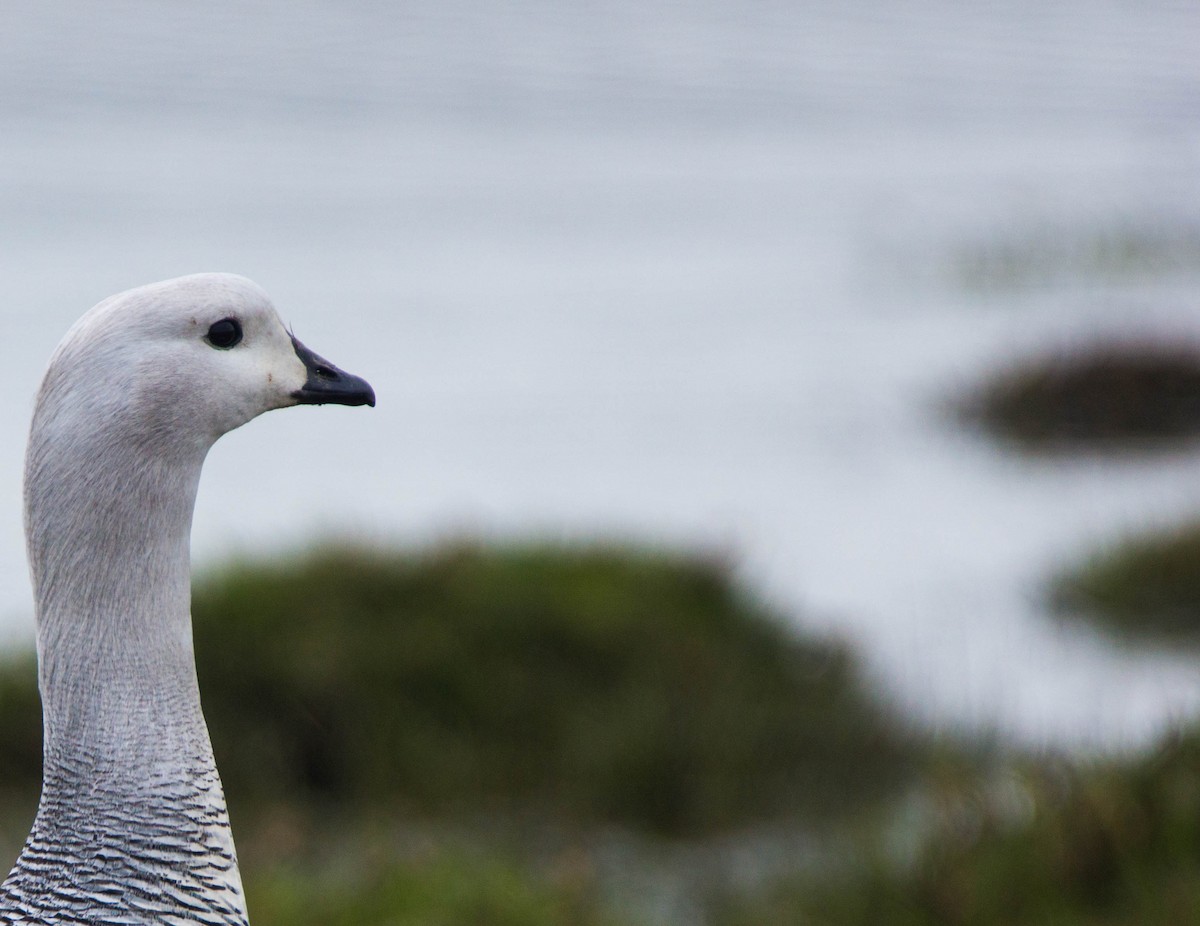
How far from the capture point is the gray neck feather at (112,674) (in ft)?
8.68

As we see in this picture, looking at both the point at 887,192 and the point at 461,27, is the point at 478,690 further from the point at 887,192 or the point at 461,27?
the point at 461,27

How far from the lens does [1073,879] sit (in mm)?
5105

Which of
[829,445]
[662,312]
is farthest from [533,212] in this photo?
[829,445]

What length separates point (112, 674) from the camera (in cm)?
266

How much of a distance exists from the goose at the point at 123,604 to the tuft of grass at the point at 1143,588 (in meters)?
7.29

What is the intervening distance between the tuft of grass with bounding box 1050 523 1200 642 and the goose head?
7263 mm

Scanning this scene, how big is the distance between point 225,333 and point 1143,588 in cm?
758

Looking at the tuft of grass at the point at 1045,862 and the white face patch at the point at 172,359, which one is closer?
the white face patch at the point at 172,359

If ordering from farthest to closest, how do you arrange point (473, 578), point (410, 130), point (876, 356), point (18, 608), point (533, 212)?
point (410, 130) < point (533, 212) < point (876, 356) < point (18, 608) < point (473, 578)

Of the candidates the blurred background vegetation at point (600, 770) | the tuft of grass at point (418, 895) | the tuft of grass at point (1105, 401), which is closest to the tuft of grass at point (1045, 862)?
the blurred background vegetation at point (600, 770)

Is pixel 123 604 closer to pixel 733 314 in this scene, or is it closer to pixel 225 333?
pixel 225 333

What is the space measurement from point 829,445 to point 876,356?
9.03 feet

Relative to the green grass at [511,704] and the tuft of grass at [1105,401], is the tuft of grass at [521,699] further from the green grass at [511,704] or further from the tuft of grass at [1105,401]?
the tuft of grass at [1105,401]

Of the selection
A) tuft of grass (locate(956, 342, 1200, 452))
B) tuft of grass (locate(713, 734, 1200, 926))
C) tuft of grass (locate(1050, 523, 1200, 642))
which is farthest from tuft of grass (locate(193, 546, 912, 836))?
tuft of grass (locate(956, 342, 1200, 452))
